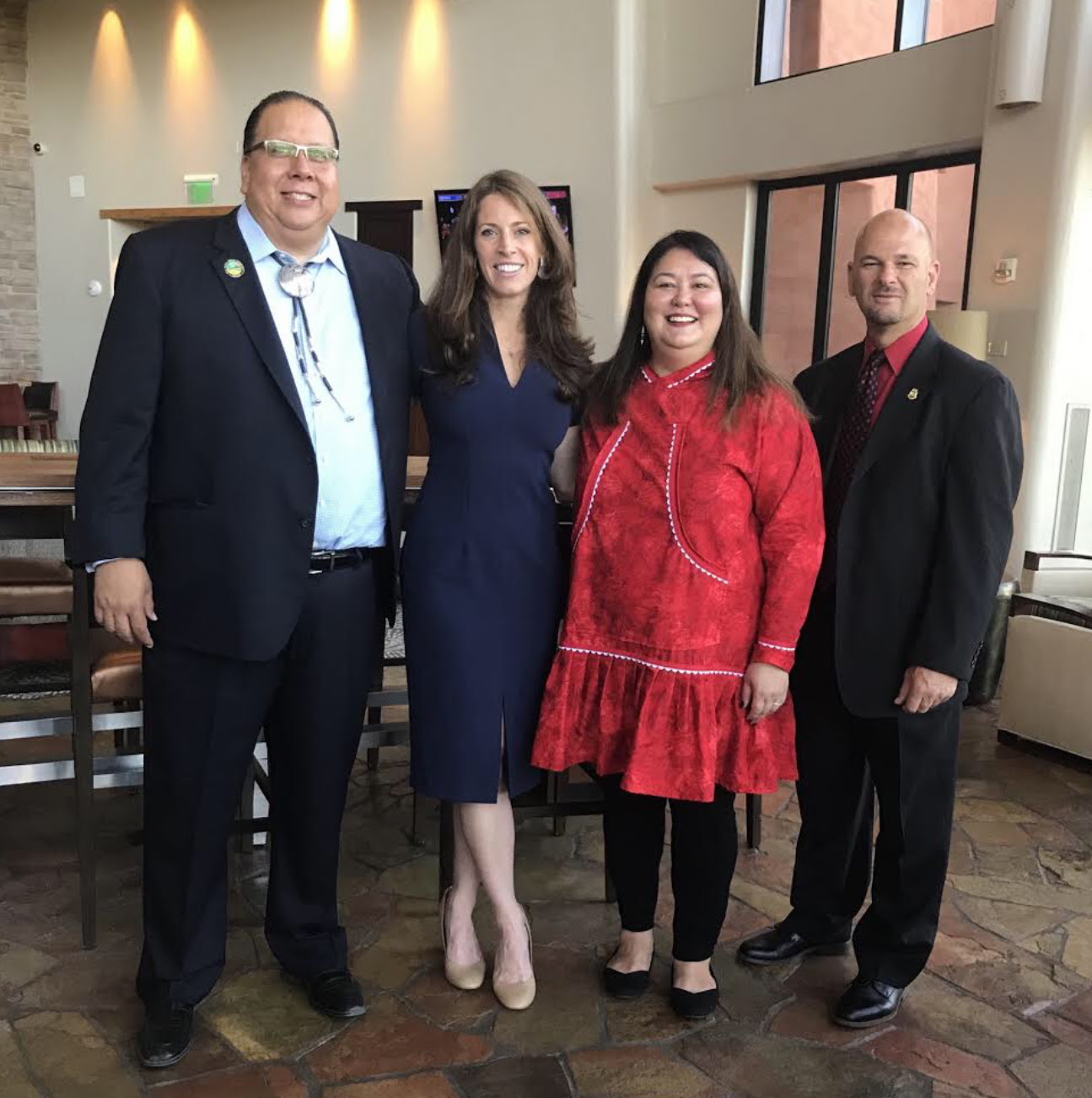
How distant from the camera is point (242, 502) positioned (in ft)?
6.05

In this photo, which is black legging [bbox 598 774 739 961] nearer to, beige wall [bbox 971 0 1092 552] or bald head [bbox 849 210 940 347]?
bald head [bbox 849 210 940 347]

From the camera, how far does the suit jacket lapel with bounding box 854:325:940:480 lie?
1965 mm

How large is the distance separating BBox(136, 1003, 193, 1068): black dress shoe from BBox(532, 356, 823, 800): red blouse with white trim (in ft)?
2.82

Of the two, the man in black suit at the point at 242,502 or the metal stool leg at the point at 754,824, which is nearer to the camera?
the man in black suit at the point at 242,502

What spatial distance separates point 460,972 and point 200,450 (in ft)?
4.03

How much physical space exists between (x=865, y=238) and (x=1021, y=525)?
3799 millimetres

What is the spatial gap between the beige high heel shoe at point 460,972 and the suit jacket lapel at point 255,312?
112cm

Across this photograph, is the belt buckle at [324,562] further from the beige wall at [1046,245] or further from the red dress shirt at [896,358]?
the beige wall at [1046,245]

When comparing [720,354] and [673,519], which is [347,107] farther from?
[673,519]

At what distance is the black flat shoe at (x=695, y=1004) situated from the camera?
7.06 ft

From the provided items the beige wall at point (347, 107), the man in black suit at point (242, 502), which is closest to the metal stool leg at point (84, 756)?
the man in black suit at point (242, 502)

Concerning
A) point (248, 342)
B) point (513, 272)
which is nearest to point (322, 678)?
point (248, 342)

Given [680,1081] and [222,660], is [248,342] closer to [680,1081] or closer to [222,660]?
[222,660]

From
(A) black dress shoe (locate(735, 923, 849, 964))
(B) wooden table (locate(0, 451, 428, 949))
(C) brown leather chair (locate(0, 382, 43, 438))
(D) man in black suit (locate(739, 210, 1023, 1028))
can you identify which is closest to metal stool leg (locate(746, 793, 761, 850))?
(A) black dress shoe (locate(735, 923, 849, 964))
